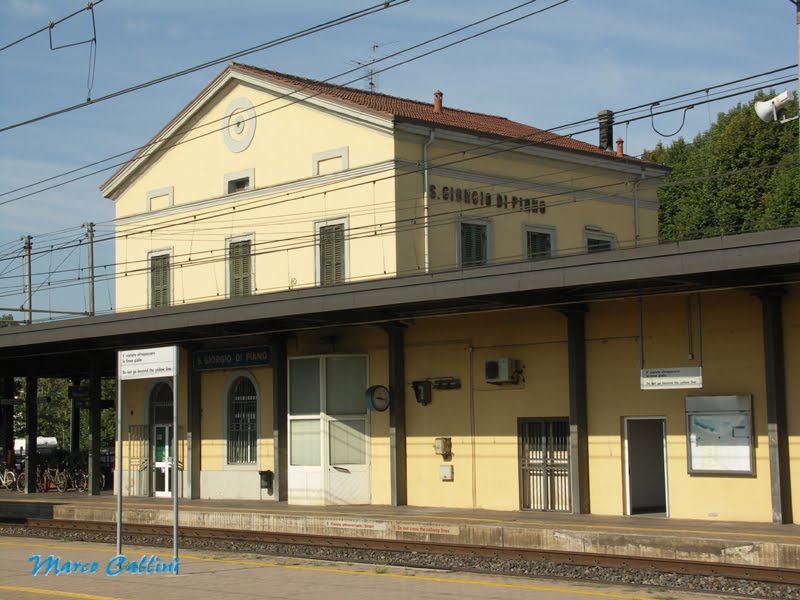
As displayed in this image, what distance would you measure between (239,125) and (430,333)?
29.8ft

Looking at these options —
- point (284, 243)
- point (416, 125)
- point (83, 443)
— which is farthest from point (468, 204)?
point (83, 443)

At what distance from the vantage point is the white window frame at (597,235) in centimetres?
2781

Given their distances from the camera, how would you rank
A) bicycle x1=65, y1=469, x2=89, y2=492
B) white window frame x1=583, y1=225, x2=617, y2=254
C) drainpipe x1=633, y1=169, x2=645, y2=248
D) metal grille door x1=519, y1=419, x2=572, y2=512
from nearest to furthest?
metal grille door x1=519, y1=419, x2=572, y2=512
white window frame x1=583, y1=225, x2=617, y2=254
drainpipe x1=633, y1=169, x2=645, y2=248
bicycle x1=65, y1=469, x2=89, y2=492

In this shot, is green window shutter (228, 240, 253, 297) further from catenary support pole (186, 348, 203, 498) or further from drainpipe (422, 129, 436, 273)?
drainpipe (422, 129, 436, 273)

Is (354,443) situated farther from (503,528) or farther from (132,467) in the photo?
(132,467)

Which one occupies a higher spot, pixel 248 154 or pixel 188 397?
pixel 248 154

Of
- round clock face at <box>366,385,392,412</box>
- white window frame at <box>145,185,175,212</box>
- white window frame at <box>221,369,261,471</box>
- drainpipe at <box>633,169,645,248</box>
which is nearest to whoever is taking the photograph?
round clock face at <box>366,385,392,412</box>

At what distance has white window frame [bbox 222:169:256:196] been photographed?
2641 cm

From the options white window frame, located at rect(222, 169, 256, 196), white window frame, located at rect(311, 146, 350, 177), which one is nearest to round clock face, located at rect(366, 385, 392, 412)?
white window frame, located at rect(311, 146, 350, 177)

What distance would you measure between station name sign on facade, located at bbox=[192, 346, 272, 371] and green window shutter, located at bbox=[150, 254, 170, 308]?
14.1 ft

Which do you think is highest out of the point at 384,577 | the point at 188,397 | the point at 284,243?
the point at 284,243

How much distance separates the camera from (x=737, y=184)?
43531mm

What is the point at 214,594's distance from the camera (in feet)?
37.6

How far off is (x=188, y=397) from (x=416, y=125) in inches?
320
